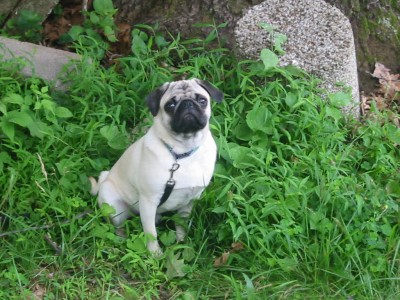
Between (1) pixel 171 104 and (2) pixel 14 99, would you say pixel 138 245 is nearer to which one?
(1) pixel 171 104

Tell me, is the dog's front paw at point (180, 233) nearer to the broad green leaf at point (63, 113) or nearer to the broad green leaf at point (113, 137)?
the broad green leaf at point (113, 137)

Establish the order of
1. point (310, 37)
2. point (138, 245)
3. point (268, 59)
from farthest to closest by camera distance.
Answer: point (310, 37) < point (268, 59) < point (138, 245)

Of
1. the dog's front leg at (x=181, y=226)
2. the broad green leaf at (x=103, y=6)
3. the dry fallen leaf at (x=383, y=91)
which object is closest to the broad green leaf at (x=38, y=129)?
the dog's front leg at (x=181, y=226)

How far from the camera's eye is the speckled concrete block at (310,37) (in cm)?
530

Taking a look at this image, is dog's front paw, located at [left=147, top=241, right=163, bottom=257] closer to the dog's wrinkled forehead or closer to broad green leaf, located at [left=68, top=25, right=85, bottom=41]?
the dog's wrinkled forehead

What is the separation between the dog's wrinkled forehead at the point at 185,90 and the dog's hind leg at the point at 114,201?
30.4 inches

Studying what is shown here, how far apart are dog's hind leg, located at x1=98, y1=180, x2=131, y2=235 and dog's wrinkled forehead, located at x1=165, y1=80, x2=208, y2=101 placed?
77 cm

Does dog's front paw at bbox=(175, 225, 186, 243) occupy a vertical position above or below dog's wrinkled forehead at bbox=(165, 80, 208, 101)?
below

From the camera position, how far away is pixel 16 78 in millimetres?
5359

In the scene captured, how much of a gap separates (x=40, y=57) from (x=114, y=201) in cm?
164

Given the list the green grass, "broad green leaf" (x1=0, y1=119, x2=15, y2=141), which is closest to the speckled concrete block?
the green grass

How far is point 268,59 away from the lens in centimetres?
504

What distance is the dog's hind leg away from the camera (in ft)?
15.0

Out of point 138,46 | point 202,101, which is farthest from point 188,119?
point 138,46
